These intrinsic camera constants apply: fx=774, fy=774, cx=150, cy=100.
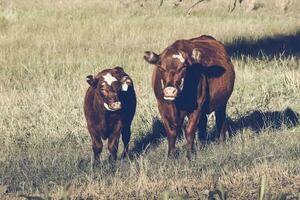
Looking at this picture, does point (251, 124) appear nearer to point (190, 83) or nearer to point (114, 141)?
point (190, 83)

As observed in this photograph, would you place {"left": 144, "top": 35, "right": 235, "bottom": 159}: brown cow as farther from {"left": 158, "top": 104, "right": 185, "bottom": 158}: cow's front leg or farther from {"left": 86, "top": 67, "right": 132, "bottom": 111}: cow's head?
{"left": 86, "top": 67, "right": 132, "bottom": 111}: cow's head

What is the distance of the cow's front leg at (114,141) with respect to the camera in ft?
31.0

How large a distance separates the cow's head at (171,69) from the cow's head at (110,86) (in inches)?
17.7

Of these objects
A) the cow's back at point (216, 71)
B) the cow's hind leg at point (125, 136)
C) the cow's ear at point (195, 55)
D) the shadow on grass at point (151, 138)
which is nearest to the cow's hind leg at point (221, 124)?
the cow's back at point (216, 71)

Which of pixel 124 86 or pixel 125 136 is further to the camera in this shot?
pixel 125 136

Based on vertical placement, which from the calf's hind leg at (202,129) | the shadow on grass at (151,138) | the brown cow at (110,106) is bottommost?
the shadow on grass at (151,138)

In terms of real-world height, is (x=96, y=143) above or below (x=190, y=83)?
below

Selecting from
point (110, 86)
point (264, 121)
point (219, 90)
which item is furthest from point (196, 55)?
point (264, 121)

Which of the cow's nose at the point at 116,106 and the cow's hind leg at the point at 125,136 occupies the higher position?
the cow's nose at the point at 116,106

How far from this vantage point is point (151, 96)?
43.8 ft

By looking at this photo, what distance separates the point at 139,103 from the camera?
→ 12875 mm

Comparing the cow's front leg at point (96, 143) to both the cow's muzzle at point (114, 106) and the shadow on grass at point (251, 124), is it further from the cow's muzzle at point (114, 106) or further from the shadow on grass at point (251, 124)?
the shadow on grass at point (251, 124)

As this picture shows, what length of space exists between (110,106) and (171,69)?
2.76ft

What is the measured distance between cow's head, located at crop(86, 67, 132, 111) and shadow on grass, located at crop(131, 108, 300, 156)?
154cm
